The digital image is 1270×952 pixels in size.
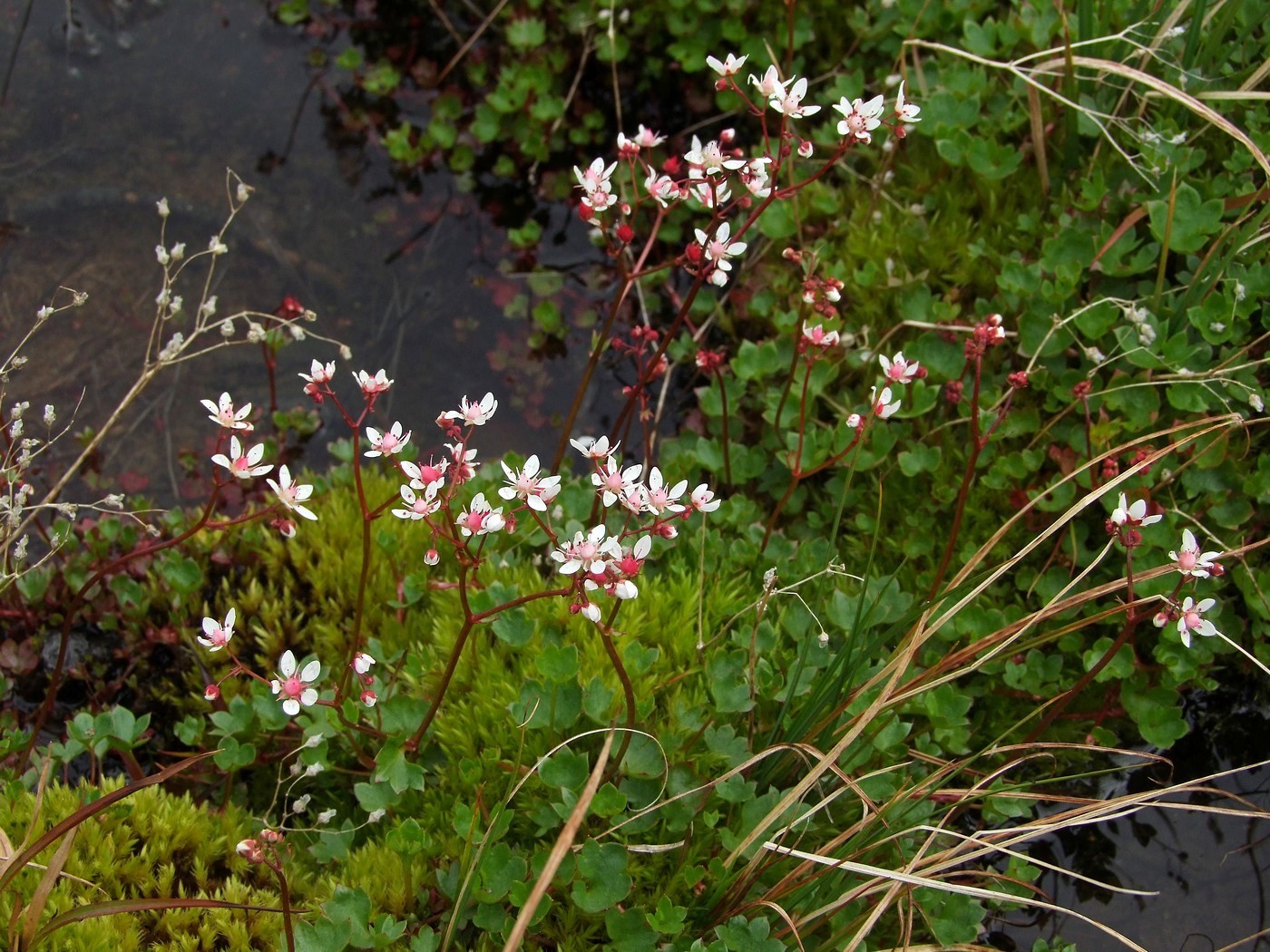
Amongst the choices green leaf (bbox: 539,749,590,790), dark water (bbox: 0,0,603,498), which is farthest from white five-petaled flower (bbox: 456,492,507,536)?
dark water (bbox: 0,0,603,498)

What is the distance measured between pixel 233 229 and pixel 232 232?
16 mm

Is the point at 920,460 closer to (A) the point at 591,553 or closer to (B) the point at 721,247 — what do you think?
(B) the point at 721,247

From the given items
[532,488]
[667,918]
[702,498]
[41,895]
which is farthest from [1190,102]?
[41,895]

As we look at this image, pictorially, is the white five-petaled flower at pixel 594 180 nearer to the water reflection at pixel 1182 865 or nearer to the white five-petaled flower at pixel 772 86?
the white five-petaled flower at pixel 772 86

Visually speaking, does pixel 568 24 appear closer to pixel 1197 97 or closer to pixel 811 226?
pixel 811 226

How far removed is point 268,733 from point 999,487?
245cm

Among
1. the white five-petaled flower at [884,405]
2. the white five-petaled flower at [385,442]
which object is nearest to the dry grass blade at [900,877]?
the white five-petaled flower at [884,405]

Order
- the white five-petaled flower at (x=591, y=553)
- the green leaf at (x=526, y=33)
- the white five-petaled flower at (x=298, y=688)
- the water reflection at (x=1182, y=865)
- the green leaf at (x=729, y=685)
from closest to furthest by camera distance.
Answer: the white five-petaled flower at (x=591, y=553) → the white five-petaled flower at (x=298, y=688) → the green leaf at (x=729, y=685) → the water reflection at (x=1182, y=865) → the green leaf at (x=526, y=33)

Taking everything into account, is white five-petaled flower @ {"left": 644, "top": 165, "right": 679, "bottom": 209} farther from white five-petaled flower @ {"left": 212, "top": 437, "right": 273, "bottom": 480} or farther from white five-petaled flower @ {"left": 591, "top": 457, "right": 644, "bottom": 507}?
white five-petaled flower @ {"left": 212, "top": 437, "right": 273, "bottom": 480}

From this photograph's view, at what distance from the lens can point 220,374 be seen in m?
4.16

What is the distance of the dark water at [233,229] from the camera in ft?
13.5

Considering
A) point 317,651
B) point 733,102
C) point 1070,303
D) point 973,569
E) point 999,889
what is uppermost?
point 733,102

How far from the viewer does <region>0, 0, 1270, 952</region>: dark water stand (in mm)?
4094

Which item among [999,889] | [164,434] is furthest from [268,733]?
[999,889]
